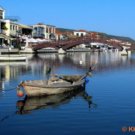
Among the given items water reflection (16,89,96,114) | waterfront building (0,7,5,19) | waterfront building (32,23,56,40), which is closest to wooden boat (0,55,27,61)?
water reflection (16,89,96,114)

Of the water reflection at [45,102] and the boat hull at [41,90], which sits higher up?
the boat hull at [41,90]

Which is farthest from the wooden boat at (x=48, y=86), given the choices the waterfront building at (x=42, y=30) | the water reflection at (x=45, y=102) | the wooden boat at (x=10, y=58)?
the waterfront building at (x=42, y=30)

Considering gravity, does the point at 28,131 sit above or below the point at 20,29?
below

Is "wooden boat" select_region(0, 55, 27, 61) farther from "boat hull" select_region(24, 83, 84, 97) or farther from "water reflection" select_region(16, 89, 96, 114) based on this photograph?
"boat hull" select_region(24, 83, 84, 97)

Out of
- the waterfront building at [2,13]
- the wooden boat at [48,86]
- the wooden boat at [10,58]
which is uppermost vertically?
the waterfront building at [2,13]

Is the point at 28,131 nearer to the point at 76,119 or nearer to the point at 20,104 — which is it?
the point at 76,119

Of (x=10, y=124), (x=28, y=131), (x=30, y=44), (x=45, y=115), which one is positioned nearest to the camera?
(x=28, y=131)

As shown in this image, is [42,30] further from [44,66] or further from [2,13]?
[44,66]

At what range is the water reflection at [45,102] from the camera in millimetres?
23141

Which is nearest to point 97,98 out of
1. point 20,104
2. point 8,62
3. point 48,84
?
point 48,84

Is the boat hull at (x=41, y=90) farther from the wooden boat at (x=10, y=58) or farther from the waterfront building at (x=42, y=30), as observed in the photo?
the waterfront building at (x=42, y=30)

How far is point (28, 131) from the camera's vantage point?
17516 mm

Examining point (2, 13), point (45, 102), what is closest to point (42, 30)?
point (2, 13)

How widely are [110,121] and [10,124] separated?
4.28 m
